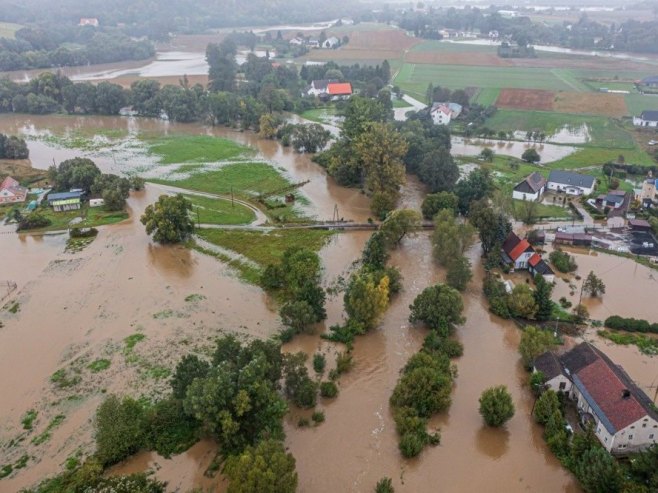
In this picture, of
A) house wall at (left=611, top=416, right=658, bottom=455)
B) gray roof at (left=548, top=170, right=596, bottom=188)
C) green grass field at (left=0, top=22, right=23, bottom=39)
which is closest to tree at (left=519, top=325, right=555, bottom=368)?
house wall at (left=611, top=416, right=658, bottom=455)

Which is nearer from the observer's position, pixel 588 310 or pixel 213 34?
pixel 588 310

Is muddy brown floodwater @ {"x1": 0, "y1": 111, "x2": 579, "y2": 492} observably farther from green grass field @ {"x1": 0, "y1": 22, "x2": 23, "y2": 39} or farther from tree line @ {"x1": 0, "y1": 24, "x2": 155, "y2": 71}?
green grass field @ {"x1": 0, "y1": 22, "x2": 23, "y2": 39}

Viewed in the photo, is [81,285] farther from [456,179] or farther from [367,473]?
[456,179]

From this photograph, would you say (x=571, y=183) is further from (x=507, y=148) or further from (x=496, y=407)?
(x=496, y=407)

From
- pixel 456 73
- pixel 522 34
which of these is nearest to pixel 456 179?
pixel 456 73

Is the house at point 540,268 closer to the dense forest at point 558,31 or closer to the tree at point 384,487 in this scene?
the tree at point 384,487

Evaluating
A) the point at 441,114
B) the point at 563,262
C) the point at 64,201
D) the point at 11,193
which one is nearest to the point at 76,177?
the point at 64,201
